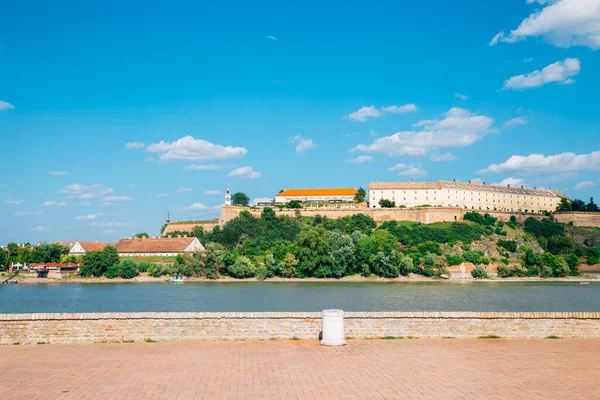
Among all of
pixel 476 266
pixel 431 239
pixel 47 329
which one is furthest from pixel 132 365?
pixel 431 239

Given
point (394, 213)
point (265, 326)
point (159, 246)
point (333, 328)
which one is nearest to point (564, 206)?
point (394, 213)

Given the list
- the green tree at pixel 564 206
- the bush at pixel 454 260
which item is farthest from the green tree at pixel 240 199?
the green tree at pixel 564 206

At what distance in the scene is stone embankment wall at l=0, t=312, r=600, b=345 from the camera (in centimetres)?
1205

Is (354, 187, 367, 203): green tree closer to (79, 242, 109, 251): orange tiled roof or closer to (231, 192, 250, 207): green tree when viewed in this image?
(231, 192, 250, 207): green tree

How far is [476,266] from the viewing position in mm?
65688

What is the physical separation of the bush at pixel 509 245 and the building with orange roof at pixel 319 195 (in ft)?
103

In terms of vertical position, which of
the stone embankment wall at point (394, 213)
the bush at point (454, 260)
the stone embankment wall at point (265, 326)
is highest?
the stone embankment wall at point (394, 213)

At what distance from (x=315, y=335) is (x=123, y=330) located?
14.5 ft

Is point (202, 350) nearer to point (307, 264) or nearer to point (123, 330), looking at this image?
point (123, 330)

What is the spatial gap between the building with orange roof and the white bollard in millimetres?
87651

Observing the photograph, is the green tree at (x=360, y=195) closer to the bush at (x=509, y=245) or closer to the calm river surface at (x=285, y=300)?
the bush at (x=509, y=245)

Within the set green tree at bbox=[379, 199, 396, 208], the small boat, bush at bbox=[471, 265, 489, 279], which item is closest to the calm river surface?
the small boat

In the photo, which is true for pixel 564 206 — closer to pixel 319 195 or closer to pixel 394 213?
pixel 394 213

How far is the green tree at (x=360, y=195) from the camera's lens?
96.7 meters
